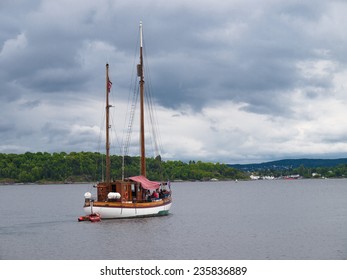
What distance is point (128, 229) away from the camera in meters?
67.6

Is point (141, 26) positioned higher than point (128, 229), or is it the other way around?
point (141, 26)

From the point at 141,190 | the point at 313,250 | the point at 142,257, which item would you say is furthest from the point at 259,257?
the point at 141,190

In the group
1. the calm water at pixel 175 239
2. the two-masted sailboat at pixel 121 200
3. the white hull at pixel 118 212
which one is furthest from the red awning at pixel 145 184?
the calm water at pixel 175 239

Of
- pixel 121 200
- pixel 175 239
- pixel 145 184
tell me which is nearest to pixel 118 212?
pixel 121 200

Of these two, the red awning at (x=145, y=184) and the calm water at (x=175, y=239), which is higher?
the red awning at (x=145, y=184)

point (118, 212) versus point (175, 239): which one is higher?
point (118, 212)

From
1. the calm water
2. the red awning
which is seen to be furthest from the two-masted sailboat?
the calm water

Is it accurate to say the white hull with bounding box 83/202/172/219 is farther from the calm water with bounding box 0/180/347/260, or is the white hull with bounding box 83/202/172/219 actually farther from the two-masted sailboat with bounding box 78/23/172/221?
the calm water with bounding box 0/180/347/260

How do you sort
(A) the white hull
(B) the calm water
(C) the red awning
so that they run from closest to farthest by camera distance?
(B) the calm water < (A) the white hull < (C) the red awning

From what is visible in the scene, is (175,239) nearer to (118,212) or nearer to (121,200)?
(118,212)

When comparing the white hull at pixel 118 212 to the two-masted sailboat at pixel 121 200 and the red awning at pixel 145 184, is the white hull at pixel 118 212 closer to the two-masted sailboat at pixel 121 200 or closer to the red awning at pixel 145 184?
the two-masted sailboat at pixel 121 200

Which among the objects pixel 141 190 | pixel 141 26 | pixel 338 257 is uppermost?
pixel 141 26
